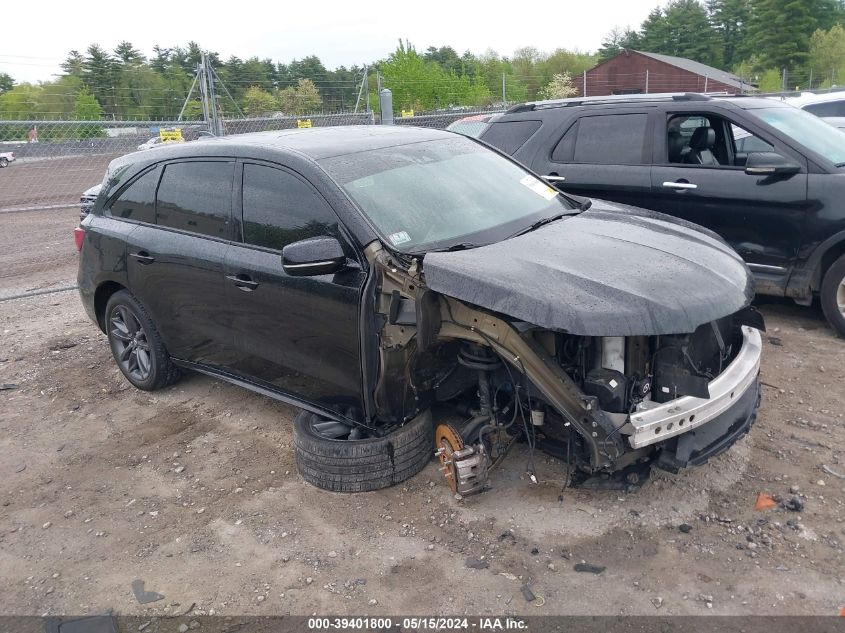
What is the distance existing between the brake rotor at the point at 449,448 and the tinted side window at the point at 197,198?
1.77 metres

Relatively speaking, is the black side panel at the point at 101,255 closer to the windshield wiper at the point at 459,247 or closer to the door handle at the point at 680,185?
the windshield wiper at the point at 459,247

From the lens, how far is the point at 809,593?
112 inches

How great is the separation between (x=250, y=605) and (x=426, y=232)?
1961mm

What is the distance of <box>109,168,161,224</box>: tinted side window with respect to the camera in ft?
15.9

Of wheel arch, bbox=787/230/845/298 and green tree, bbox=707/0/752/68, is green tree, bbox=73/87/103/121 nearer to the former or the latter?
wheel arch, bbox=787/230/845/298

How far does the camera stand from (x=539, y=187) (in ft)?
15.0

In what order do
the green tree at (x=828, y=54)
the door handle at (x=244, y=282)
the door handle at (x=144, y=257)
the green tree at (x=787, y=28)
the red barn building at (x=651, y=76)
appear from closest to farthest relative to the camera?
the door handle at (x=244, y=282) → the door handle at (x=144, y=257) → the red barn building at (x=651, y=76) → the green tree at (x=828, y=54) → the green tree at (x=787, y=28)

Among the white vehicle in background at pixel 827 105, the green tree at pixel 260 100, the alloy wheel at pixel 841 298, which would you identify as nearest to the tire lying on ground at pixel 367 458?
the alloy wheel at pixel 841 298

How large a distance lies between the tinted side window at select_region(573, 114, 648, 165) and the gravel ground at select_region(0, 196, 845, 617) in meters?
2.42

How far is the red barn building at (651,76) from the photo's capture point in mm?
45375

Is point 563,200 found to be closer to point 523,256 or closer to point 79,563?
point 523,256

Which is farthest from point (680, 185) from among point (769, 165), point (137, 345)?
point (137, 345)

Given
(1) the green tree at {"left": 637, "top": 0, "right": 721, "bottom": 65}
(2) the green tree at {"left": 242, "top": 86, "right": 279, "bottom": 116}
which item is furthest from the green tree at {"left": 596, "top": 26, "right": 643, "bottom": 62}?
(2) the green tree at {"left": 242, "top": 86, "right": 279, "bottom": 116}

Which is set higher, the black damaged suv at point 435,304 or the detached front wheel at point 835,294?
the black damaged suv at point 435,304
